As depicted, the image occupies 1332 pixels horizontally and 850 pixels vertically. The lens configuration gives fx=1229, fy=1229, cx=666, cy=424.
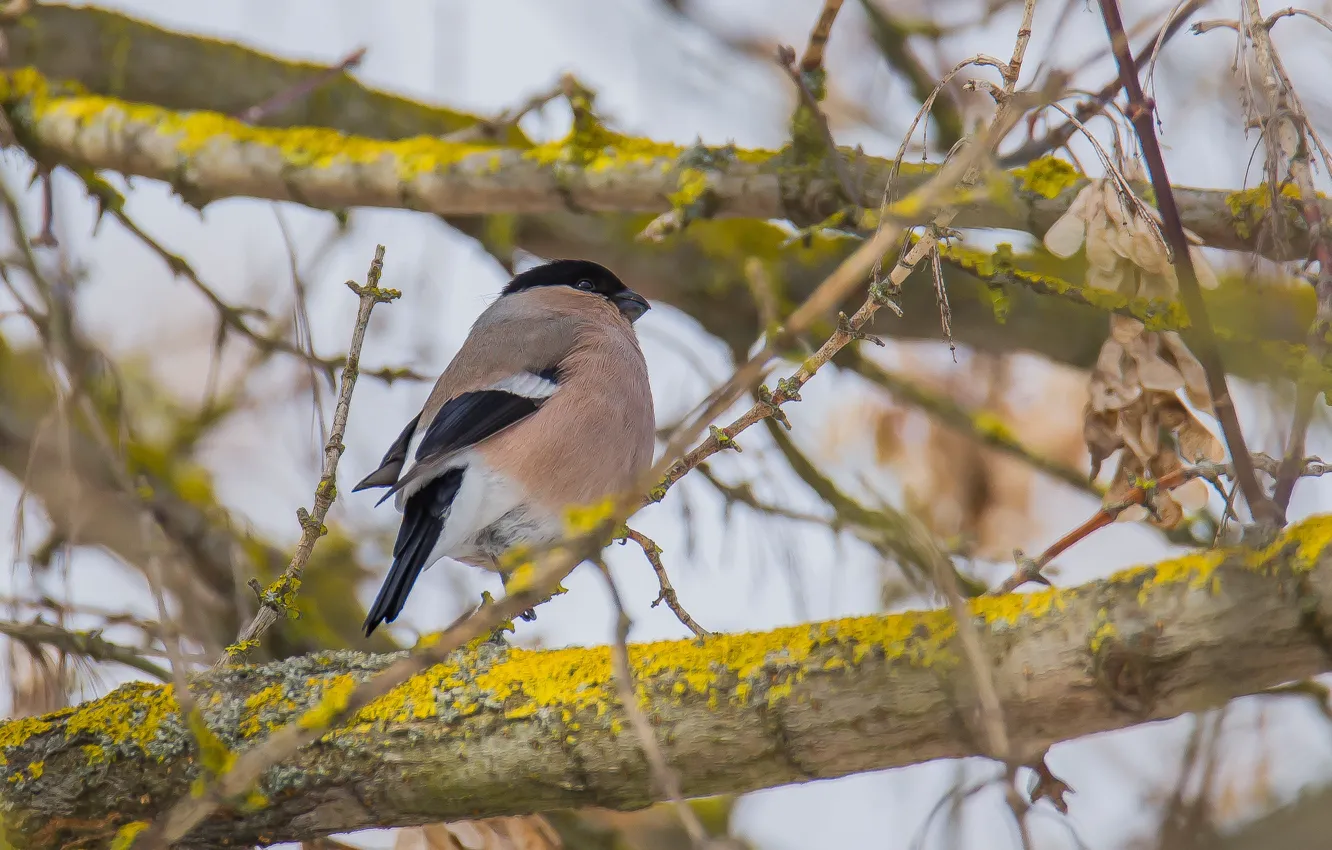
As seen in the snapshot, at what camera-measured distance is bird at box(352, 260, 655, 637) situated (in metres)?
3.20

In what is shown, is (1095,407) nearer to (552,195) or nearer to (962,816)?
(962,816)

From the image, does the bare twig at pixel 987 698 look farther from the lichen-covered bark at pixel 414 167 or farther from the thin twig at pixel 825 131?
the lichen-covered bark at pixel 414 167

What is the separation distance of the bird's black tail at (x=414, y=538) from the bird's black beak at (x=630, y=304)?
1152 mm

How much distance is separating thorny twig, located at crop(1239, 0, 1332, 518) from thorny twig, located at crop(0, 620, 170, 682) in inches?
92.8

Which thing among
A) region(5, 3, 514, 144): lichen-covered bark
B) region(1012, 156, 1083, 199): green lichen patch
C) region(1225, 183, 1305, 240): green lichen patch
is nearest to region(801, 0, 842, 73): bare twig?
region(1012, 156, 1083, 199): green lichen patch

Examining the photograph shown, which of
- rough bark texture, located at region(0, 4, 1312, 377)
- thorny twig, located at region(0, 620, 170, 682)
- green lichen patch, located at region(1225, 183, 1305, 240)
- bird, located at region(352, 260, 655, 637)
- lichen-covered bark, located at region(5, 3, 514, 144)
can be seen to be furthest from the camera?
lichen-covered bark, located at region(5, 3, 514, 144)

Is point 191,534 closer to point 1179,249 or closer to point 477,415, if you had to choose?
point 477,415

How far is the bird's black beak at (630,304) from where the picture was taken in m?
4.23

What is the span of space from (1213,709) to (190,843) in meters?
1.78

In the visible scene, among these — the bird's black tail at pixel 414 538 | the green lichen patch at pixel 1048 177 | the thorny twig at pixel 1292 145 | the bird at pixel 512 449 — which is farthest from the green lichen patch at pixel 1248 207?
the bird's black tail at pixel 414 538

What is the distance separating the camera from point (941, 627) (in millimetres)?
1868

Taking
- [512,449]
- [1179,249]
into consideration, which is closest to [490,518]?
[512,449]

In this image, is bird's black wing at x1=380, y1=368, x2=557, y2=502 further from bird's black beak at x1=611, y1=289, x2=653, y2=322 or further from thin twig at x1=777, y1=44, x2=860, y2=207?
thin twig at x1=777, y1=44, x2=860, y2=207

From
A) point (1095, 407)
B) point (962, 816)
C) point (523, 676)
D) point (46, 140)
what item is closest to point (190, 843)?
point (523, 676)
